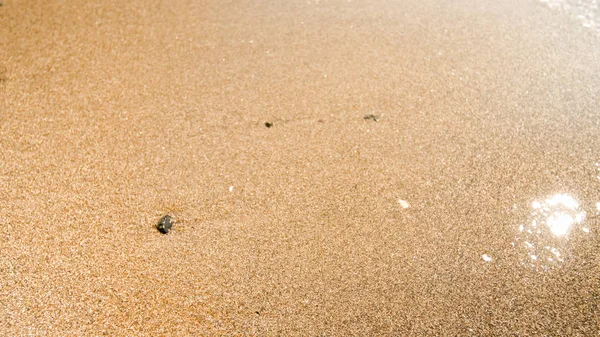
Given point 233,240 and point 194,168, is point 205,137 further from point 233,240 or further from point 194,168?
point 233,240

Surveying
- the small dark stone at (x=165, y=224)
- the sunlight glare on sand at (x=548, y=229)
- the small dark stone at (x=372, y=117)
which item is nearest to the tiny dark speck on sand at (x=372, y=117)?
the small dark stone at (x=372, y=117)

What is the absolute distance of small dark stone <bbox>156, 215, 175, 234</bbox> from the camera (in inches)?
65.1

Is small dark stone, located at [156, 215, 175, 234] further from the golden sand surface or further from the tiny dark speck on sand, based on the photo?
the tiny dark speck on sand

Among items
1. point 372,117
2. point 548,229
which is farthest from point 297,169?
point 548,229

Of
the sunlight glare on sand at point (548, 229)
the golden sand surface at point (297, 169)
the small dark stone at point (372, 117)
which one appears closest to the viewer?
the golden sand surface at point (297, 169)

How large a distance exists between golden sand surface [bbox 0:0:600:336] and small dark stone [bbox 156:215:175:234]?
3 centimetres

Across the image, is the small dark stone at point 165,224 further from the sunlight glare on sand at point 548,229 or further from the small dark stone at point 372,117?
the sunlight glare on sand at point 548,229

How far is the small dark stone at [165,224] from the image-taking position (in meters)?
1.65

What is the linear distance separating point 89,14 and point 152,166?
1.22 metres

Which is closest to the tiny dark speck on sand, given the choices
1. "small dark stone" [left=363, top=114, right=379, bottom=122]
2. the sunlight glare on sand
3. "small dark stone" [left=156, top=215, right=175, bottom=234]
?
"small dark stone" [left=363, top=114, right=379, bottom=122]

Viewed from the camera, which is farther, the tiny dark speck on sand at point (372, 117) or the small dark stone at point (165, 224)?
the tiny dark speck on sand at point (372, 117)

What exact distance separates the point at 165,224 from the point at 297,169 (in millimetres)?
530

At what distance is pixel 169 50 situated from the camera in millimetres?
2389

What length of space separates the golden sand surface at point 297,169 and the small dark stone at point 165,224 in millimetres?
26
